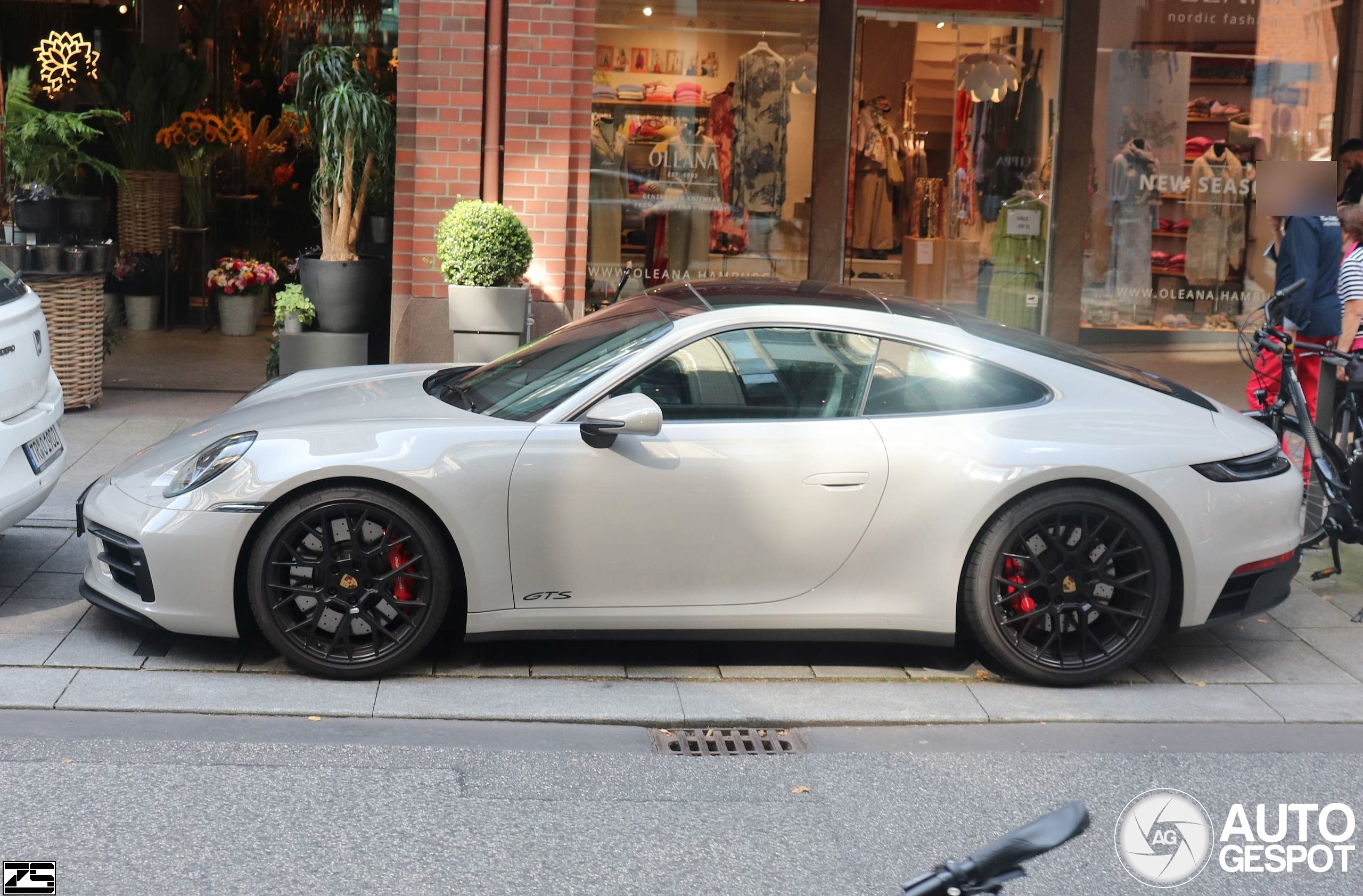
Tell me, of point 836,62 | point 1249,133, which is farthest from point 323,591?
point 1249,133

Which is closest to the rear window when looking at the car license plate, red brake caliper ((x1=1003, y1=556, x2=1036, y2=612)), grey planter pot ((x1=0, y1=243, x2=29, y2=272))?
red brake caliper ((x1=1003, y1=556, x2=1036, y2=612))

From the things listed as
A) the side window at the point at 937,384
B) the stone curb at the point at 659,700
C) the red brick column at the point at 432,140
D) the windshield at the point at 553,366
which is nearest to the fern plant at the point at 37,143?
the red brick column at the point at 432,140

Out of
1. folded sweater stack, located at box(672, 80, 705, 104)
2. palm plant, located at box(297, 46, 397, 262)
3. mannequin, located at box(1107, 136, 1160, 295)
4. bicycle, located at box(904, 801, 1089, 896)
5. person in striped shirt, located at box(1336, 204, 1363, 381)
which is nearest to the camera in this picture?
bicycle, located at box(904, 801, 1089, 896)

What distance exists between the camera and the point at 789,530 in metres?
5.03

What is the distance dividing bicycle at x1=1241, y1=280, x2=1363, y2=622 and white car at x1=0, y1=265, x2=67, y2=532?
4.99 m

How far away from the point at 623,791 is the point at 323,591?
134 centimetres

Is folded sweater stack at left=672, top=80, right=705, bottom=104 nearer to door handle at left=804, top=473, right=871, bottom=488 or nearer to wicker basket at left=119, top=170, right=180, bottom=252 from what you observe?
wicker basket at left=119, top=170, right=180, bottom=252

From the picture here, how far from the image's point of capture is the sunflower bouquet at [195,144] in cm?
1322

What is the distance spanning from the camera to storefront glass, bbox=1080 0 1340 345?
12875 millimetres


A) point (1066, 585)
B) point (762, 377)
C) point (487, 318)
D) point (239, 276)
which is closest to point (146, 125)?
point (239, 276)

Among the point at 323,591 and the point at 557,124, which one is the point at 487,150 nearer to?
the point at 557,124

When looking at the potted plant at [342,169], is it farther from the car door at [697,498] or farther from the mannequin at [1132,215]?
the mannequin at [1132,215]

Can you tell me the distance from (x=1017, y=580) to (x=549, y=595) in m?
1.64

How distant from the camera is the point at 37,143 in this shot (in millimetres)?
9578
